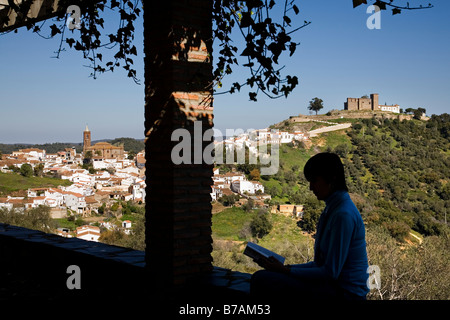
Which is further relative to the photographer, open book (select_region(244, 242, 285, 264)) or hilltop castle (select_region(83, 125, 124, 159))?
hilltop castle (select_region(83, 125, 124, 159))

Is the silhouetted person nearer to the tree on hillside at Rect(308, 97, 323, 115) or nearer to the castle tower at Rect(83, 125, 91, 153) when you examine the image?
the tree on hillside at Rect(308, 97, 323, 115)

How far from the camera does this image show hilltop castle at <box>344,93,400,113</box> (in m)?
82.2

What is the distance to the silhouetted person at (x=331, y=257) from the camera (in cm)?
157

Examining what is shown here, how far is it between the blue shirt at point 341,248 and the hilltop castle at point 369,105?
85.4 m

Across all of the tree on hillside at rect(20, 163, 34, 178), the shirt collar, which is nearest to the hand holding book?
the shirt collar

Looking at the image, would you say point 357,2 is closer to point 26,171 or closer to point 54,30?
point 54,30

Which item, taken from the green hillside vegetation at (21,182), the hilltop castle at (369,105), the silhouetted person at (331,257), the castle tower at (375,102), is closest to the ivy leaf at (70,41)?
the silhouetted person at (331,257)

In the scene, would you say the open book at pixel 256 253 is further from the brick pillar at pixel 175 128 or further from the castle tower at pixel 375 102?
the castle tower at pixel 375 102

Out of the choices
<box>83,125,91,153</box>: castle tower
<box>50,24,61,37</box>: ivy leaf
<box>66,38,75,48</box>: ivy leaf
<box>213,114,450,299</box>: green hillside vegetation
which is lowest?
<box>213,114,450,299</box>: green hillside vegetation

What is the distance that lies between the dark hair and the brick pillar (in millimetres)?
903

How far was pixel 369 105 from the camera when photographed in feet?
272

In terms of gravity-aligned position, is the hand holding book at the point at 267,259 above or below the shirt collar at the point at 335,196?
below

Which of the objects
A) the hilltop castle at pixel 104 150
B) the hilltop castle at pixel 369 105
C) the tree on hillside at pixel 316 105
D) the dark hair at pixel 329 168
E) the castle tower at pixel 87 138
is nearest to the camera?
the dark hair at pixel 329 168
